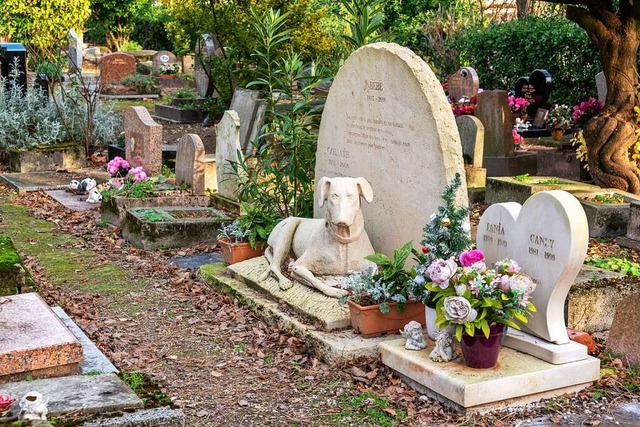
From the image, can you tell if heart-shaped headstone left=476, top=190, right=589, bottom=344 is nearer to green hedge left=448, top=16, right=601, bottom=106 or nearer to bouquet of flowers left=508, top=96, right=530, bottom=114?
bouquet of flowers left=508, top=96, right=530, bottom=114

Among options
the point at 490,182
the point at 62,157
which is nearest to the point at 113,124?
the point at 62,157

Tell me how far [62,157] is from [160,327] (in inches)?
323

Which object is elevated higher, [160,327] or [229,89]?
[229,89]

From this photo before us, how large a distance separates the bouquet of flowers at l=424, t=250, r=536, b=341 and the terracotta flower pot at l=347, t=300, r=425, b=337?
696mm

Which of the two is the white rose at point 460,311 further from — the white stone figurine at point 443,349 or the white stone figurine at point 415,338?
the white stone figurine at point 415,338

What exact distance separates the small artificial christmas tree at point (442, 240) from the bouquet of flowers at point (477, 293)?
0.23 metres

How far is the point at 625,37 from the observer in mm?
11000

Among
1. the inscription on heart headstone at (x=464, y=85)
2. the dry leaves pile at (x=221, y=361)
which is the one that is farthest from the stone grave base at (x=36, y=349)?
the inscription on heart headstone at (x=464, y=85)

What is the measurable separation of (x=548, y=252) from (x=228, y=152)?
563cm

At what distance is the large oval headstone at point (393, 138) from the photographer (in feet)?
21.2

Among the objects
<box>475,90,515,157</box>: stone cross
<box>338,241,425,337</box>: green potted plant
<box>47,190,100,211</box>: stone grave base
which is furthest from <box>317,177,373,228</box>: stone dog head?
<box>475,90,515,157</box>: stone cross

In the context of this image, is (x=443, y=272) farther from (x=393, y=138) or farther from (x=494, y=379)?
(x=393, y=138)

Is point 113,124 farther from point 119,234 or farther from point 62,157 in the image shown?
point 119,234

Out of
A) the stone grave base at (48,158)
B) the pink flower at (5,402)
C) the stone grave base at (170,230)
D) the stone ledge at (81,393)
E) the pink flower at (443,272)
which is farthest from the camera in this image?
the stone grave base at (48,158)
